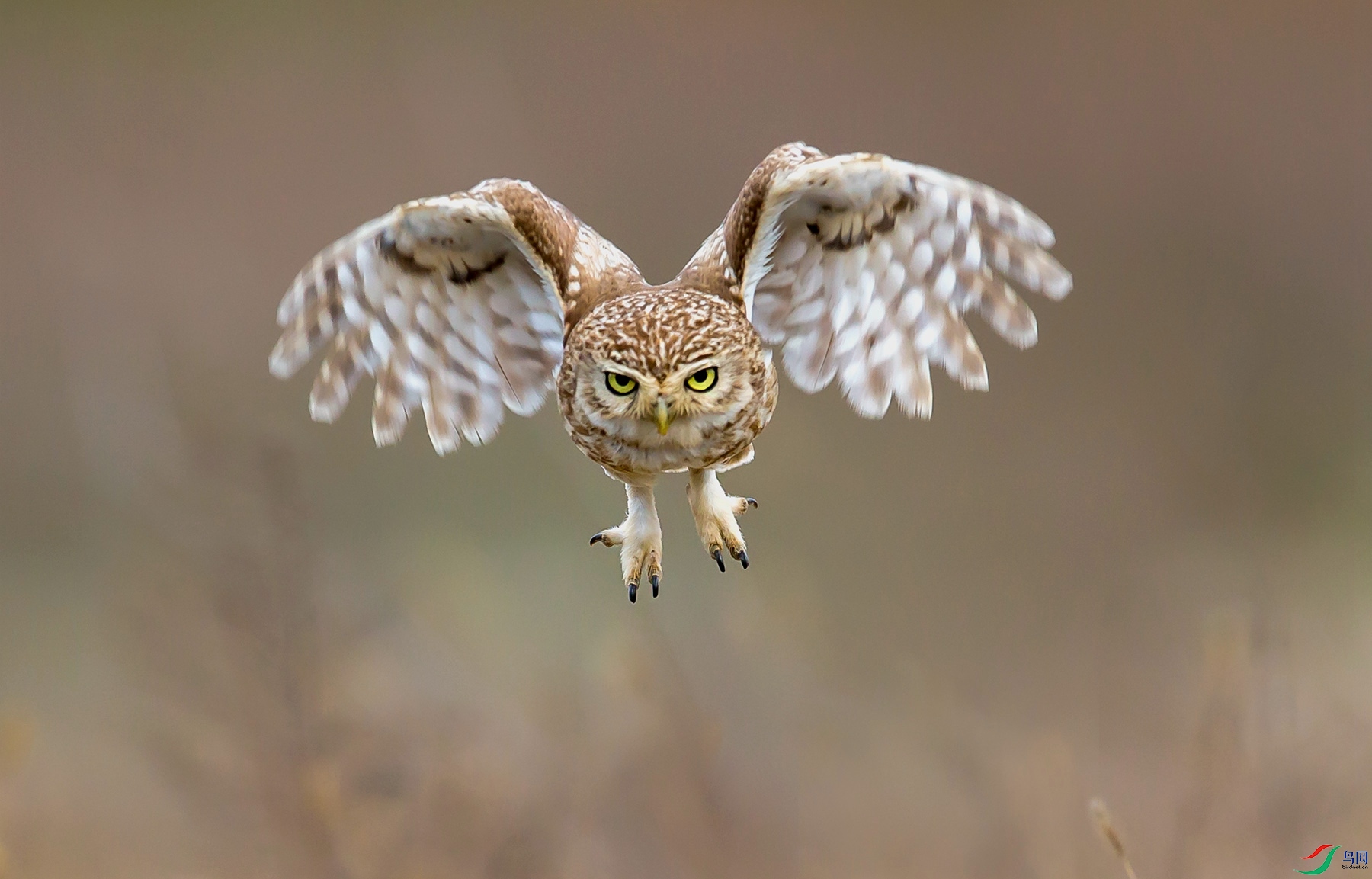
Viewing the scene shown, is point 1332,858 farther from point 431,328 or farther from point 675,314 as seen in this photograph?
point 431,328

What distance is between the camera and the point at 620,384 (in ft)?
8.00

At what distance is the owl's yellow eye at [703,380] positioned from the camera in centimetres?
242

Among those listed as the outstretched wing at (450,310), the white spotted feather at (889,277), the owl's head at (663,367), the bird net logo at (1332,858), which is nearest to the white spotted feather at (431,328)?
the outstretched wing at (450,310)

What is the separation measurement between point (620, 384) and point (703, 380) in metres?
0.17

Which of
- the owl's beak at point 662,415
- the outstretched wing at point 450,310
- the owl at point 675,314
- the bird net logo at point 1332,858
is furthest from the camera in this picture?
the bird net logo at point 1332,858

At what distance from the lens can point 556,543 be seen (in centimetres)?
769

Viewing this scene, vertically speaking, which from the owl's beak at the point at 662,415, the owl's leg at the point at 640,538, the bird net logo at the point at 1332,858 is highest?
the owl's beak at the point at 662,415

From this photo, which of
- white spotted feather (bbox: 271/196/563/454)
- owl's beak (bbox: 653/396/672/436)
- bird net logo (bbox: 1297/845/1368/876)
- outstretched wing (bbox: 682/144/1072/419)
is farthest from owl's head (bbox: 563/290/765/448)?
bird net logo (bbox: 1297/845/1368/876)

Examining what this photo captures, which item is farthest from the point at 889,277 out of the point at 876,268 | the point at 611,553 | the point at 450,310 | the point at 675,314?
the point at 611,553

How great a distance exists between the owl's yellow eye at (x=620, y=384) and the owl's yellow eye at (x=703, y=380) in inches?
4.4

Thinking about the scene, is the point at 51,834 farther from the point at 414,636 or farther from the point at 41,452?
the point at 41,452

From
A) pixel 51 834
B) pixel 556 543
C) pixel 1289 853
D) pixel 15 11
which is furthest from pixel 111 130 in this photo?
pixel 1289 853

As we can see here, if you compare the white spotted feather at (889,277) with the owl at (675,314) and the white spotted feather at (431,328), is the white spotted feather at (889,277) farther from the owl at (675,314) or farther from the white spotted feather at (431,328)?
the white spotted feather at (431,328)

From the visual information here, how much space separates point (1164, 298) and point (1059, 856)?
4.15m
